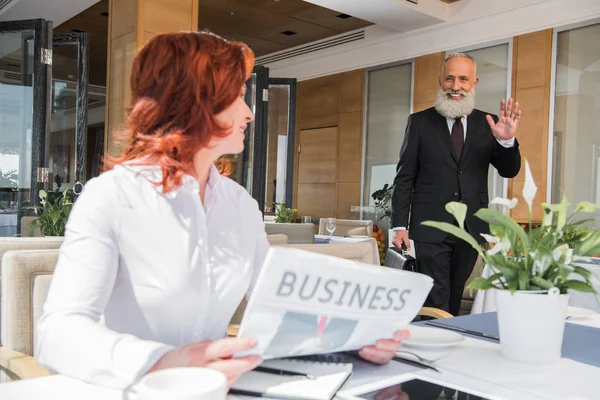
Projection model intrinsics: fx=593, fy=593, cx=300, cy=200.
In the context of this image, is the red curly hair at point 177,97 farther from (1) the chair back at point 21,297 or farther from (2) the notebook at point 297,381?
(1) the chair back at point 21,297

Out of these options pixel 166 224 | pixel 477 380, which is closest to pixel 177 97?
pixel 166 224

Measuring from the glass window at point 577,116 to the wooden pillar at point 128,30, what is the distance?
12.9ft

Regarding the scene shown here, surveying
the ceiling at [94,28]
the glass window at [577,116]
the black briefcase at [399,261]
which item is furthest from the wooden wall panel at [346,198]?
the black briefcase at [399,261]

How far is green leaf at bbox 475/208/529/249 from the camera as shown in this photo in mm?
1024

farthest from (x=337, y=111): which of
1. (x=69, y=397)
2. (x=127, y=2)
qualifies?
(x=69, y=397)

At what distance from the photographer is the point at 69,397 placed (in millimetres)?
750

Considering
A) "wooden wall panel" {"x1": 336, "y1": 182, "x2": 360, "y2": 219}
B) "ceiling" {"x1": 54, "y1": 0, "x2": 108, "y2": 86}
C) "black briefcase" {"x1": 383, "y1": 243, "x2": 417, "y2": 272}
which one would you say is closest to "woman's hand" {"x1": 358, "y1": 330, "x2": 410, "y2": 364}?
"black briefcase" {"x1": 383, "y1": 243, "x2": 417, "y2": 272}

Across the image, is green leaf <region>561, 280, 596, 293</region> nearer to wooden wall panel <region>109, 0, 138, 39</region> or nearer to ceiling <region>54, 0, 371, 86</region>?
wooden wall panel <region>109, 0, 138, 39</region>

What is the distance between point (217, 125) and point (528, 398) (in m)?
0.69

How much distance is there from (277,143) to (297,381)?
694cm

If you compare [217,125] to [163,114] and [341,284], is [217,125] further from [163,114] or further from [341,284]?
[341,284]

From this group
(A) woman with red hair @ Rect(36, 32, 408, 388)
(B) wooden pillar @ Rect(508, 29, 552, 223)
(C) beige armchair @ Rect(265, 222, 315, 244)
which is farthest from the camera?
(B) wooden pillar @ Rect(508, 29, 552, 223)

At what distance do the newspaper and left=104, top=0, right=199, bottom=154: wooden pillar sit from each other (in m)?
4.76

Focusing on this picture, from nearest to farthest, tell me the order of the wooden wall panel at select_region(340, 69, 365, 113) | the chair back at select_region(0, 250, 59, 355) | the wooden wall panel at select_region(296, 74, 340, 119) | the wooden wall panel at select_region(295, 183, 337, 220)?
the chair back at select_region(0, 250, 59, 355), the wooden wall panel at select_region(340, 69, 365, 113), the wooden wall panel at select_region(296, 74, 340, 119), the wooden wall panel at select_region(295, 183, 337, 220)
